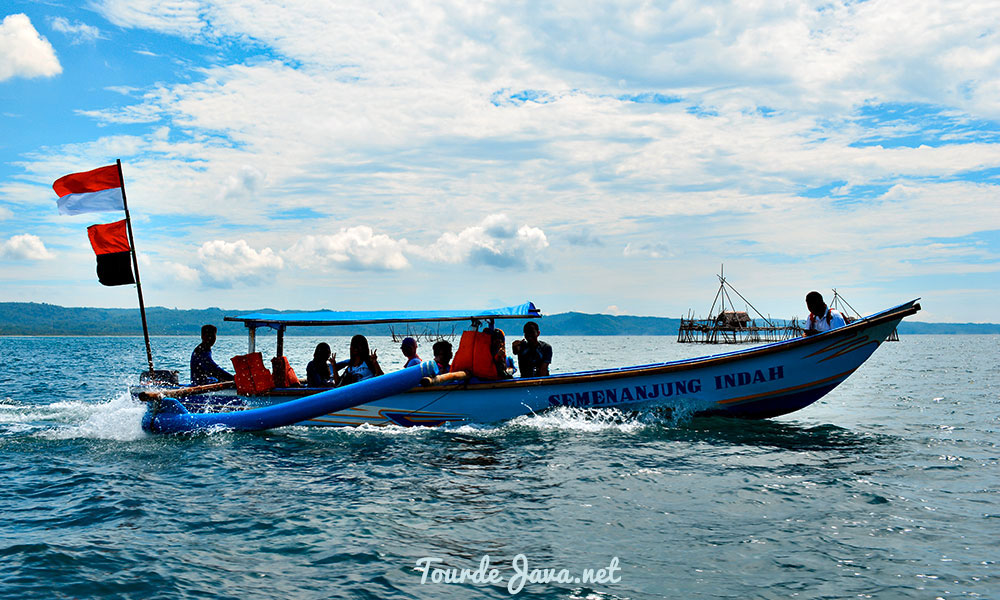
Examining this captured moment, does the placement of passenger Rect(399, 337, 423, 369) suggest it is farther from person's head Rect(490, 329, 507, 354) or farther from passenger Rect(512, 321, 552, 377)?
passenger Rect(512, 321, 552, 377)

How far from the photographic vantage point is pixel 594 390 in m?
12.9

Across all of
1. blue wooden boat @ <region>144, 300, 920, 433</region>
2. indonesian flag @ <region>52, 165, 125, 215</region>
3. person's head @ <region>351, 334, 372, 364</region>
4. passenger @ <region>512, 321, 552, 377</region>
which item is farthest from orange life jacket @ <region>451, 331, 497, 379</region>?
indonesian flag @ <region>52, 165, 125, 215</region>

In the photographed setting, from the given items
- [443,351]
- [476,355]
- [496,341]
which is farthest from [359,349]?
[496,341]

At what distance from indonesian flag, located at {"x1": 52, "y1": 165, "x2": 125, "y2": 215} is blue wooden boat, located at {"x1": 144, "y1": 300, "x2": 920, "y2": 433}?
511cm

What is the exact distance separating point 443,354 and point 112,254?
26.6 ft

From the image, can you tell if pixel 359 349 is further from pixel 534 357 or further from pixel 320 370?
pixel 534 357

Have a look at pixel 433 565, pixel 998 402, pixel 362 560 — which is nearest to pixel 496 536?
pixel 433 565

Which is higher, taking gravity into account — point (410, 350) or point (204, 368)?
point (410, 350)

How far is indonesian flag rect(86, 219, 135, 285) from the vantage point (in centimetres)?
1543

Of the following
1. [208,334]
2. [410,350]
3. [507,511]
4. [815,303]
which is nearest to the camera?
[507,511]

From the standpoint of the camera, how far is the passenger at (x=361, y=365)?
45.2 feet

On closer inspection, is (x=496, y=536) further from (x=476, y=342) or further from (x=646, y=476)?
(x=476, y=342)

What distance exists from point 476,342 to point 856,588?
8.32m

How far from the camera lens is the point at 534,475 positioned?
32.1ft
